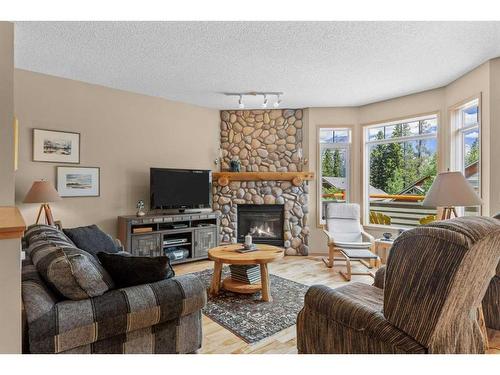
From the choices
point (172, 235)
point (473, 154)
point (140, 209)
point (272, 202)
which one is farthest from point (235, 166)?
point (473, 154)

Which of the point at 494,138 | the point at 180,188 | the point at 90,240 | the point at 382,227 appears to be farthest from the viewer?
the point at 382,227

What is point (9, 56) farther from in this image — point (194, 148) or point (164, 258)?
point (194, 148)

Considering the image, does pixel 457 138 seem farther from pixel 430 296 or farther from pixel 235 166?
pixel 430 296

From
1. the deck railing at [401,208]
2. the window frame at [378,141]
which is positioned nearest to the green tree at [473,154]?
the window frame at [378,141]

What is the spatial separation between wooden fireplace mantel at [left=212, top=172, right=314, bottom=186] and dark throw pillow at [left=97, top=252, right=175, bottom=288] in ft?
10.7

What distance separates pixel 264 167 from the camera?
5230 mm

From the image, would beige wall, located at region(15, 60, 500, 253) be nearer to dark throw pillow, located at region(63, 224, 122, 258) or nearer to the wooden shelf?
dark throw pillow, located at region(63, 224, 122, 258)

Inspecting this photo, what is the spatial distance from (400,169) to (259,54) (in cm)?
313

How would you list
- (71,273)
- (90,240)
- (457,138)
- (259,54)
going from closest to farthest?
(71,273)
(90,240)
(259,54)
(457,138)

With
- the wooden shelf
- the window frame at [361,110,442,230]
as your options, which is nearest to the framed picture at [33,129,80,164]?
the wooden shelf

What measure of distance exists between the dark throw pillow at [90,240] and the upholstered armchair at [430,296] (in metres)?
2.39

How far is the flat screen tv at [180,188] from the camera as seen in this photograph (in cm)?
434

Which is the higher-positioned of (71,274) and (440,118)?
(440,118)

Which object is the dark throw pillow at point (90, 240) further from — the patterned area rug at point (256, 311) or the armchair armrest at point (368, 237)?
the armchair armrest at point (368, 237)
